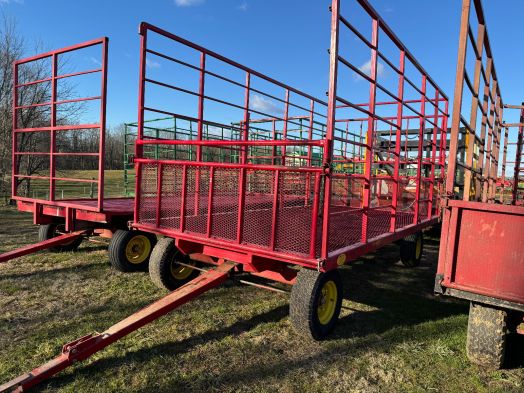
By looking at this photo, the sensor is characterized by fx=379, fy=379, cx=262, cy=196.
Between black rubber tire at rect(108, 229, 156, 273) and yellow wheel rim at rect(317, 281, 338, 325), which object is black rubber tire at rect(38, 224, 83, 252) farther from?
yellow wheel rim at rect(317, 281, 338, 325)

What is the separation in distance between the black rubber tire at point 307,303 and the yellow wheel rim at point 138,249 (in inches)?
110

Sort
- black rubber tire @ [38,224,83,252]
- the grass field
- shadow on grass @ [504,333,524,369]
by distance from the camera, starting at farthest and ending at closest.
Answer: black rubber tire @ [38,224,83,252]
shadow on grass @ [504,333,524,369]
the grass field

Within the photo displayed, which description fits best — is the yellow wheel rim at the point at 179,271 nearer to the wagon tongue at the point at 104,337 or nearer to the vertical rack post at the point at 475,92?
the wagon tongue at the point at 104,337

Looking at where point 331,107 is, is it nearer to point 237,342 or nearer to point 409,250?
point 237,342

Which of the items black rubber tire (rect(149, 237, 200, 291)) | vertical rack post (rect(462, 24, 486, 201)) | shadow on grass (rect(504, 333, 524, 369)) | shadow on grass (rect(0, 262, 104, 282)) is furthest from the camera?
shadow on grass (rect(0, 262, 104, 282))

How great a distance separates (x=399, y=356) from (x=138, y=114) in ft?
12.2

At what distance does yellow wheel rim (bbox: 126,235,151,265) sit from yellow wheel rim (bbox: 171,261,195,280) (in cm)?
95

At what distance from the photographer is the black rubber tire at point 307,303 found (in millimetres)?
3213

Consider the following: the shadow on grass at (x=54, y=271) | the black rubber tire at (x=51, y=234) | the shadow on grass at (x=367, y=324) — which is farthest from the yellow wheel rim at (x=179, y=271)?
the black rubber tire at (x=51, y=234)

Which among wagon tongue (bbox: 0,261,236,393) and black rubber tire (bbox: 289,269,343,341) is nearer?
→ wagon tongue (bbox: 0,261,236,393)

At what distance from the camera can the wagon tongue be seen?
2.44 meters

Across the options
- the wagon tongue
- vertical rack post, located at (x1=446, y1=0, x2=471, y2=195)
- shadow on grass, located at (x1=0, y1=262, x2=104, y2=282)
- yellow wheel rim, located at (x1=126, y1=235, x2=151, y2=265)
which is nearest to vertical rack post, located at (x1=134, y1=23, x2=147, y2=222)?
yellow wheel rim, located at (x1=126, y1=235, x2=151, y2=265)

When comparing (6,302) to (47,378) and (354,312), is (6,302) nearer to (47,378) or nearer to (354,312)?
(47,378)

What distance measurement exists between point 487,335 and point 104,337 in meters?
2.87
